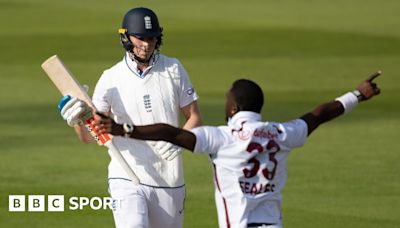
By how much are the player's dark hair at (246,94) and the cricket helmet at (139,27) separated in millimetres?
1883

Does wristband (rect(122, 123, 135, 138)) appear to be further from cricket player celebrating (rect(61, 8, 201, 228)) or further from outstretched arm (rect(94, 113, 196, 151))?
cricket player celebrating (rect(61, 8, 201, 228))

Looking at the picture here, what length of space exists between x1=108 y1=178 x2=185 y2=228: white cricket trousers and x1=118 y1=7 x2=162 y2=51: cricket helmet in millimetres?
1039

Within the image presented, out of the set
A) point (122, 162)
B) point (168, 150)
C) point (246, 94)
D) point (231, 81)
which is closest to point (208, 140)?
point (246, 94)

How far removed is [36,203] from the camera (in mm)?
13703

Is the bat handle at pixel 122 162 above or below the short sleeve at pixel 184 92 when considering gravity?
below

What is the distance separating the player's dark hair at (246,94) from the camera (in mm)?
7918

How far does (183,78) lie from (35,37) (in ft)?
64.7

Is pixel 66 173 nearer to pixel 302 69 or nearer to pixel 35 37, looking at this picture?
pixel 302 69

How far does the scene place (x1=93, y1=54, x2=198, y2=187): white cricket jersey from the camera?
9664 mm

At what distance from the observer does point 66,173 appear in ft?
50.0

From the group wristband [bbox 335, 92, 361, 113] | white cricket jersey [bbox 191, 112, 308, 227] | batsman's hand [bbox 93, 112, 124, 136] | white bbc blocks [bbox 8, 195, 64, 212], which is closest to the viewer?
batsman's hand [bbox 93, 112, 124, 136]

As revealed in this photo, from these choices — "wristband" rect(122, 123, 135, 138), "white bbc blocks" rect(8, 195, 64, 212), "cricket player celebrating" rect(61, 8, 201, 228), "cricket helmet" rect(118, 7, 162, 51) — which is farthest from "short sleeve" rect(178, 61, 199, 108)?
"white bbc blocks" rect(8, 195, 64, 212)

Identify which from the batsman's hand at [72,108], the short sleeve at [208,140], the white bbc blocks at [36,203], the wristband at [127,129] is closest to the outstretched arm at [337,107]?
the short sleeve at [208,140]

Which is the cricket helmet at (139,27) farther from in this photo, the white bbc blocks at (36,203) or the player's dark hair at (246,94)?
the white bbc blocks at (36,203)
